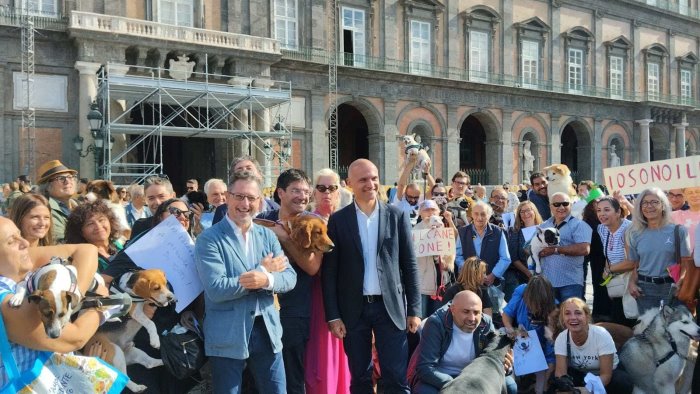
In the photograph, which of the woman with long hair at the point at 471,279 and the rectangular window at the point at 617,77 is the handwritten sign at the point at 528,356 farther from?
the rectangular window at the point at 617,77

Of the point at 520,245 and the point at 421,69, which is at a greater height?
the point at 421,69

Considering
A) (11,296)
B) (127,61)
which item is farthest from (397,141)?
(11,296)

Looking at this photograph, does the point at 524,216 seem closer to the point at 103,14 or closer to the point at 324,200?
the point at 324,200

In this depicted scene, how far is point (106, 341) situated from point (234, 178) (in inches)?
52.1

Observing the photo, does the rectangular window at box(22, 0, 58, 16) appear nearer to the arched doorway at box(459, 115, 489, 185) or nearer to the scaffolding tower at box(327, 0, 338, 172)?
the scaffolding tower at box(327, 0, 338, 172)

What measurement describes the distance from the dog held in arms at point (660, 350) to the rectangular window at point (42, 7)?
19863 millimetres

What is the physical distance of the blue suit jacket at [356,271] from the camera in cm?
463

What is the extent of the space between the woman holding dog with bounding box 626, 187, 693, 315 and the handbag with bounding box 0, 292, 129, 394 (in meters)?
5.02

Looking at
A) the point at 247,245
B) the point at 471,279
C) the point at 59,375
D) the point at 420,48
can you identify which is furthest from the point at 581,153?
the point at 59,375

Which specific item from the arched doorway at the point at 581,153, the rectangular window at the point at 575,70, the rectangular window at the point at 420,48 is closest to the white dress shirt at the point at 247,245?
the rectangular window at the point at 420,48

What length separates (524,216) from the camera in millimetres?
Result: 7578

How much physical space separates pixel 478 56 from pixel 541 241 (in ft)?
80.8

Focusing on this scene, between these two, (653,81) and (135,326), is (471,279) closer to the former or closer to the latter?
(135,326)

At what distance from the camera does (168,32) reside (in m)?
20.5
